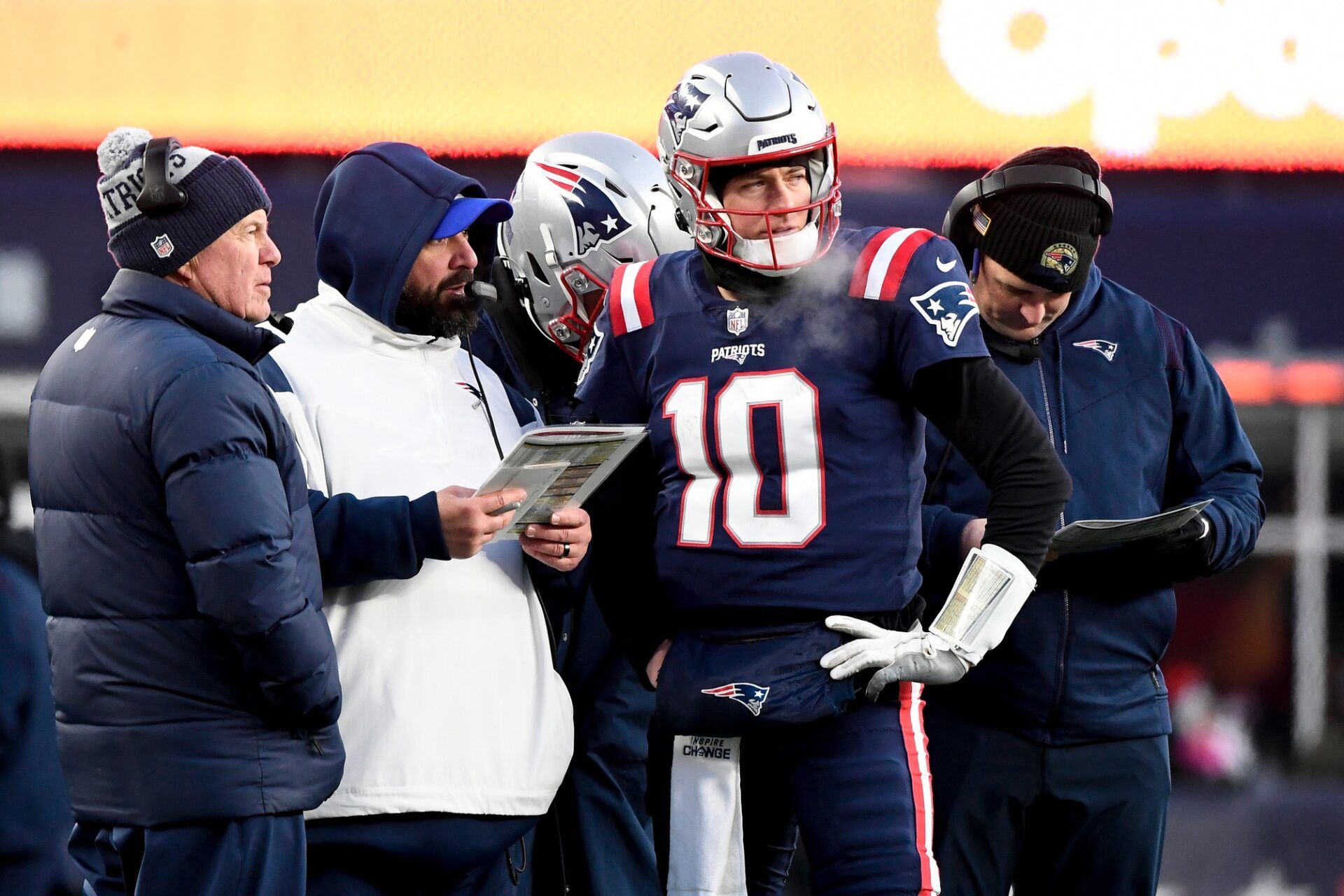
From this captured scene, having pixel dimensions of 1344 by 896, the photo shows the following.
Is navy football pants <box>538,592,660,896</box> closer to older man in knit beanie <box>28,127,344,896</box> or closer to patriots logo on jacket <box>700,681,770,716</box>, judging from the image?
patriots logo on jacket <box>700,681,770,716</box>

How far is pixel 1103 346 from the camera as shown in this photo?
284cm

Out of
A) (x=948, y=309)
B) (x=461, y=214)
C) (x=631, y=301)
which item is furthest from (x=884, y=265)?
(x=461, y=214)

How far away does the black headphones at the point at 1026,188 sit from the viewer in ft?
9.27

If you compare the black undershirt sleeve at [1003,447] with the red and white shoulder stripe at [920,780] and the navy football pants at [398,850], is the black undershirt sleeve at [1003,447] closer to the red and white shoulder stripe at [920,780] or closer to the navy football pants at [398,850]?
the red and white shoulder stripe at [920,780]

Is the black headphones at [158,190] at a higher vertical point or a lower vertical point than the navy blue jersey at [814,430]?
higher

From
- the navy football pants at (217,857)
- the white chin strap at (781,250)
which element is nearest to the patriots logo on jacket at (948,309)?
the white chin strap at (781,250)

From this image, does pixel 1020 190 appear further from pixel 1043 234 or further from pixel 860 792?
pixel 860 792

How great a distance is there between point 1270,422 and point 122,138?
5.58 meters

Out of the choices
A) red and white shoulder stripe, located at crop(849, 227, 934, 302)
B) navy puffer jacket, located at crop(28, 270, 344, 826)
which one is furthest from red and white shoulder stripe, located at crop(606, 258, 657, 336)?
navy puffer jacket, located at crop(28, 270, 344, 826)

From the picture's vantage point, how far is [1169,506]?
9.61 feet

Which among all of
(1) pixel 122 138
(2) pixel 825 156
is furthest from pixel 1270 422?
(1) pixel 122 138

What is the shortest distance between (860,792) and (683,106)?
1.01 m

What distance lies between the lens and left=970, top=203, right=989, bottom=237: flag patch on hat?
2.84 m

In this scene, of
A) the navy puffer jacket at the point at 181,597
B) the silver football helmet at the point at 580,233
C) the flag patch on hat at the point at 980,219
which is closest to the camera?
the navy puffer jacket at the point at 181,597
